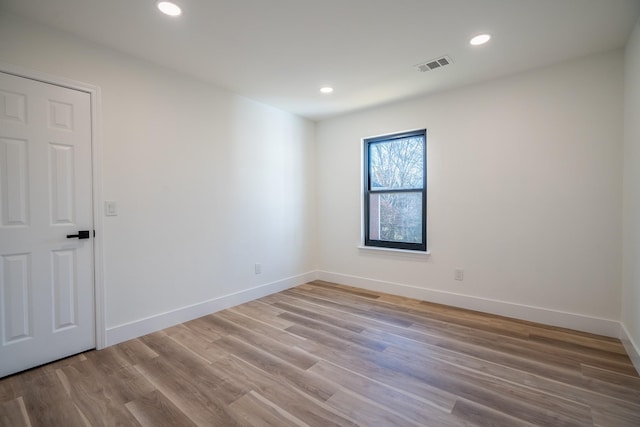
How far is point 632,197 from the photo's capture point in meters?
2.26

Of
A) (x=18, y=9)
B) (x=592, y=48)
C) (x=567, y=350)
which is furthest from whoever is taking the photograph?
(x=592, y=48)

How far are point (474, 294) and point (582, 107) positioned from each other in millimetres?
2090

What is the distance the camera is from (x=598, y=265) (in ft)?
8.68

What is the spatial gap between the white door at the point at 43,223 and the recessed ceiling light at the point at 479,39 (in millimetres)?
3189

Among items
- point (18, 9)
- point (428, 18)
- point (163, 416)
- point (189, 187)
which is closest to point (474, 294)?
point (428, 18)

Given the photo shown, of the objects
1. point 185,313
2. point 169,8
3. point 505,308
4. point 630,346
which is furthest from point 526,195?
point 185,313

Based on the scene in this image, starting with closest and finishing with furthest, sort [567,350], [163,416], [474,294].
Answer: [163,416] < [567,350] < [474,294]

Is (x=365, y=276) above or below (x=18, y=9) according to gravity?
below

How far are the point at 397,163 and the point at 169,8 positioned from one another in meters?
2.96

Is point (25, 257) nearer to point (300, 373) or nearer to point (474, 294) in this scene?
point (300, 373)

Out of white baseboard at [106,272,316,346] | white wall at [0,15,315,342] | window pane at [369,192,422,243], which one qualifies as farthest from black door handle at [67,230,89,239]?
window pane at [369,192,422,243]

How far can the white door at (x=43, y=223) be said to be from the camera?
2.05m

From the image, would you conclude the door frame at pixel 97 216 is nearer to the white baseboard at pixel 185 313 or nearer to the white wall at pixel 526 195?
the white baseboard at pixel 185 313

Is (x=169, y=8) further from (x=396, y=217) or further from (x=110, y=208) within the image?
(x=396, y=217)
